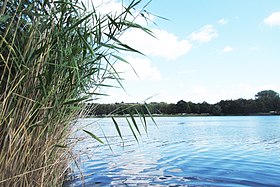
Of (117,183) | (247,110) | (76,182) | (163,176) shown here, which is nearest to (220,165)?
(163,176)

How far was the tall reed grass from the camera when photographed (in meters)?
2.17

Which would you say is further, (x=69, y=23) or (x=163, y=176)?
(x=163, y=176)

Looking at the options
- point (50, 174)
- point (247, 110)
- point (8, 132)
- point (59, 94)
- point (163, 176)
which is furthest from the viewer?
point (247, 110)

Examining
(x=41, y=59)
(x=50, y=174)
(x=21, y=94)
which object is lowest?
(x=50, y=174)

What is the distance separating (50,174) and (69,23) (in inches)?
56.5

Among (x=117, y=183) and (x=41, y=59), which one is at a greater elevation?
(x=41, y=59)

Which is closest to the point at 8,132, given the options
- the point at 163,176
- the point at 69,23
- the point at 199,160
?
the point at 69,23

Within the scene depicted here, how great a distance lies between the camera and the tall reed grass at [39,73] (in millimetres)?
2170

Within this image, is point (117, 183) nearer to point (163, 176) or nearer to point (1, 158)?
point (163, 176)

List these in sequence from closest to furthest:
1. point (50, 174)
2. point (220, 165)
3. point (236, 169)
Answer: point (50, 174)
point (236, 169)
point (220, 165)

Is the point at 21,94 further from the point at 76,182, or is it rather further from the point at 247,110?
the point at 247,110

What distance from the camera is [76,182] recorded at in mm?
5949

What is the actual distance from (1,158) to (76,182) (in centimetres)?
408

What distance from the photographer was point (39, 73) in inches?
89.4
